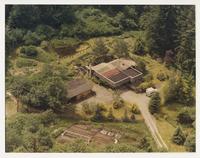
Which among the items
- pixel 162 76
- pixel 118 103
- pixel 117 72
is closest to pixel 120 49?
pixel 117 72

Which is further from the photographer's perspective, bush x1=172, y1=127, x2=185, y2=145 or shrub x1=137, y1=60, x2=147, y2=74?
shrub x1=137, y1=60, x2=147, y2=74

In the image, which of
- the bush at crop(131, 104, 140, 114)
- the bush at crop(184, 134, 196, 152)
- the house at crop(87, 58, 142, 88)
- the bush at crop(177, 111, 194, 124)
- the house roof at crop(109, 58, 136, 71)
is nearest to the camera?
the bush at crop(184, 134, 196, 152)

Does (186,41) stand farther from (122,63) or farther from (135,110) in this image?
(135,110)

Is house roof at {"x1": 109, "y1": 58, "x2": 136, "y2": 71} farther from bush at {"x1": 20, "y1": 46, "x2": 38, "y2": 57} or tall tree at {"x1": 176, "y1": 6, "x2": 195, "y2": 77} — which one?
bush at {"x1": 20, "y1": 46, "x2": 38, "y2": 57}

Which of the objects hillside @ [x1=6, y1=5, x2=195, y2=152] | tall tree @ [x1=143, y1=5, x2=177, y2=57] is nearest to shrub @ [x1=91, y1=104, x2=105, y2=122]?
hillside @ [x1=6, y1=5, x2=195, y2=152]

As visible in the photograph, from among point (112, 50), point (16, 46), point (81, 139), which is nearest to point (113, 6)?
point (112, 50)
